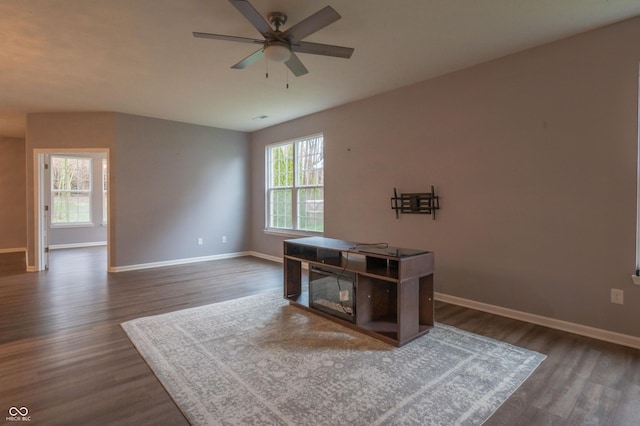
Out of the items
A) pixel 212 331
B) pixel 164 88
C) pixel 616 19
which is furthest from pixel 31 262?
pixel 616 19

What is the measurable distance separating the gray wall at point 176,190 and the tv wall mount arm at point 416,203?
385cm

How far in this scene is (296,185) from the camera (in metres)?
6.13

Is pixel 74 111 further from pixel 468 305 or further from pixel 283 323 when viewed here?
pixel 468 305

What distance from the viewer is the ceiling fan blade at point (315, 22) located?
2.09 metres

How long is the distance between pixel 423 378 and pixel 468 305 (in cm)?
179

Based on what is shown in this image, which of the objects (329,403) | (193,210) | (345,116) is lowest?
(329,403)

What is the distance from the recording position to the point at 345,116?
5.09 metres

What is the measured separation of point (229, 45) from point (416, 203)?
2754 millimetres

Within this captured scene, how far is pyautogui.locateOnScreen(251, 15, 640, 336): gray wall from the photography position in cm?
276

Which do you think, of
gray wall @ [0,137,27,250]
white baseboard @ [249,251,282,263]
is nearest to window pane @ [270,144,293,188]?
white baseboard @ [249,251,282,263]

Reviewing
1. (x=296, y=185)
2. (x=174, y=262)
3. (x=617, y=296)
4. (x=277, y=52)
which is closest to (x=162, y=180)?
(x=174, y=262)

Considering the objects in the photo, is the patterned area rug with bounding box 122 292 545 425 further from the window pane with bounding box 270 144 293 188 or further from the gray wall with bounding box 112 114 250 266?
the window pane with bounding box 270 144 293 188

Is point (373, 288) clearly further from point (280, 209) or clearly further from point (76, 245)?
point (76, 245)

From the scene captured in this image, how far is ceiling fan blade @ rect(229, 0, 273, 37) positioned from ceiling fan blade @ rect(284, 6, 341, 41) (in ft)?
0.56
